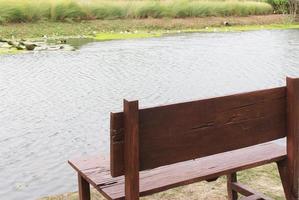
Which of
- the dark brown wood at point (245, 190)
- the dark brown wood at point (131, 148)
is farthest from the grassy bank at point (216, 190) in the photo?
the dark brown wood at point (131, 148)

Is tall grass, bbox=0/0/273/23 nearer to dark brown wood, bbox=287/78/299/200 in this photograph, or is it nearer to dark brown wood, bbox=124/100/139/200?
dark brown wood, bbox=287/78/299/200

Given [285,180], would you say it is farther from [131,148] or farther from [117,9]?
[117,9]

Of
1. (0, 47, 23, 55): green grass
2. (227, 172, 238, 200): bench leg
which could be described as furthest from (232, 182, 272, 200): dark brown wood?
(0, 47, 23, 55): green grass

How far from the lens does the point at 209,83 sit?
12281 millimetres

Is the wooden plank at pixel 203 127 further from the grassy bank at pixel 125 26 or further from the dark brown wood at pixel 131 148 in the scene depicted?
the grassy bank at pixel 125 26

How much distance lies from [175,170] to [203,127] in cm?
43

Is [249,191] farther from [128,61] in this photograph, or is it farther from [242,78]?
[128,61]

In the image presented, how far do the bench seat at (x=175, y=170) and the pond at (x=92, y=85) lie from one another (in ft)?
7.59

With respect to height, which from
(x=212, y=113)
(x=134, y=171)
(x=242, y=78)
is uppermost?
(x=212, y=113)

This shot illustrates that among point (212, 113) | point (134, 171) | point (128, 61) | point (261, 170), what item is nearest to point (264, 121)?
point (212, 113)

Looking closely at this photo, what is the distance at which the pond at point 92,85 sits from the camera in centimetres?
670

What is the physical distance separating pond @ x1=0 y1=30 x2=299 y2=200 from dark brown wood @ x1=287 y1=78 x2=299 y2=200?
286 cm

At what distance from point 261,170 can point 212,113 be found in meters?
2.64

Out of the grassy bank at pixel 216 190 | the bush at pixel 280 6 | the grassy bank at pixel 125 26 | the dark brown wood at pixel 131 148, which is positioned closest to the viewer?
the dark brown wood at pixel 131 148
